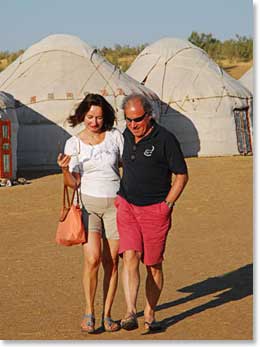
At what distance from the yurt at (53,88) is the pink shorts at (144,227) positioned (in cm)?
1391

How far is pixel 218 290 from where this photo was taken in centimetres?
745

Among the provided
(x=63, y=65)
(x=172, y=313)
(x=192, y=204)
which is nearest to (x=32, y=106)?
(x=63, y=65)

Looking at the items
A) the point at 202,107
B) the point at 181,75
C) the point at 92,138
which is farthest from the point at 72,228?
the point at 181,75

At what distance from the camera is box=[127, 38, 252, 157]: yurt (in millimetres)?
23516

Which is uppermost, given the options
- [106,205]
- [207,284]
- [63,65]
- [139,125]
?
[63,65]

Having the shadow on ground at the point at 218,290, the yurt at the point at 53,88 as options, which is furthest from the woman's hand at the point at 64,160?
the yurt at the point at 53,88

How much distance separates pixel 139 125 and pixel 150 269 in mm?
965

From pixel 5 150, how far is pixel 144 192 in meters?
12.5

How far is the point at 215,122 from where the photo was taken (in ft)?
Answer: 77.0

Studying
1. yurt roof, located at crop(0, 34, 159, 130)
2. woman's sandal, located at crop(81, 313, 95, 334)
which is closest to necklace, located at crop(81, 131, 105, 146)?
woman's sandal, located at crop(81, 313, 95, 334)

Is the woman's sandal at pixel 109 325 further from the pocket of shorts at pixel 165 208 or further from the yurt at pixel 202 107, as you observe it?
the yurt at pixel 202 107

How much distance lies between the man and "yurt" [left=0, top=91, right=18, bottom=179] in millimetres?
12103

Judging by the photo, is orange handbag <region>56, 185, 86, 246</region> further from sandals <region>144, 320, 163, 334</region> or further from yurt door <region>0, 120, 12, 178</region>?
yurt door <region>0, 120, 12, 178</region>

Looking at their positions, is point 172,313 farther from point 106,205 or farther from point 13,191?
point 13,191
